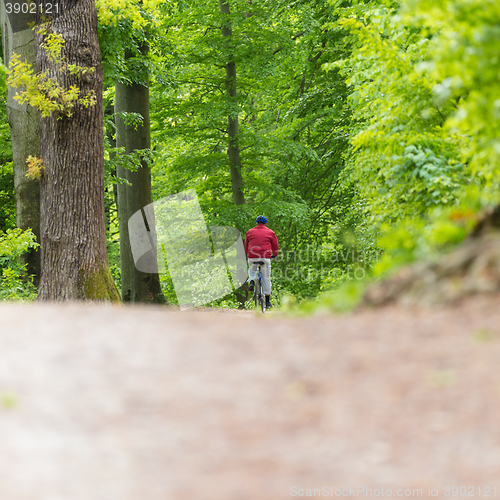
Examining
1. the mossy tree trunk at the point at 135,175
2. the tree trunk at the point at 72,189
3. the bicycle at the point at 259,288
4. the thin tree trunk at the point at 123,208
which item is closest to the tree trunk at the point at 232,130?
the mossy tree trunk at the point at 135,175

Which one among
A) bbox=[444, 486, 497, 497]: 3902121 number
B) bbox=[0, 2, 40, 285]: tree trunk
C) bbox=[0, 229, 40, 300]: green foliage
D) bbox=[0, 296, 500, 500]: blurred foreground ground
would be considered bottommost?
bbox=[444, 486, 497, 497]: 3902121 number

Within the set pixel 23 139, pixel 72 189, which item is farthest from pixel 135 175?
pixel 72 189

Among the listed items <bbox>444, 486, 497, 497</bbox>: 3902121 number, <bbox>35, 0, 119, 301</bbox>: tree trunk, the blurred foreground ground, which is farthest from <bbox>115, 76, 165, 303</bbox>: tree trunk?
<bbox>444, 486, 497, 497</bbox>: 3902121 number

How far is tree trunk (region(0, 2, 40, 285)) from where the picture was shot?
1050 centimetres

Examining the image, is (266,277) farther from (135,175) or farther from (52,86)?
(52,86)

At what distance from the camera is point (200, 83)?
17.8 meters

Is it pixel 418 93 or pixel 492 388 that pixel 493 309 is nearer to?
pixel 492 388

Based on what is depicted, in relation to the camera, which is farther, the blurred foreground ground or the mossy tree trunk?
the mossy tree trunk

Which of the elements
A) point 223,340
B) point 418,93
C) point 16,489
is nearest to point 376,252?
point 418,93

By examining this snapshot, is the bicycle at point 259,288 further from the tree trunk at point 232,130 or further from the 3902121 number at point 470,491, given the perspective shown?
the 3902121 number at point 470,491

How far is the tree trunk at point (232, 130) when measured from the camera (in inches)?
675

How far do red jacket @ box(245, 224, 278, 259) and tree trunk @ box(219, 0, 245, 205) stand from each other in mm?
6556

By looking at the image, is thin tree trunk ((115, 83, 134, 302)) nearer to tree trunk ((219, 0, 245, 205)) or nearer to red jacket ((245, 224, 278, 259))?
red jacket ((245, 224, 278, 259))

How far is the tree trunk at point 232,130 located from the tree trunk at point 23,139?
24.2ft
